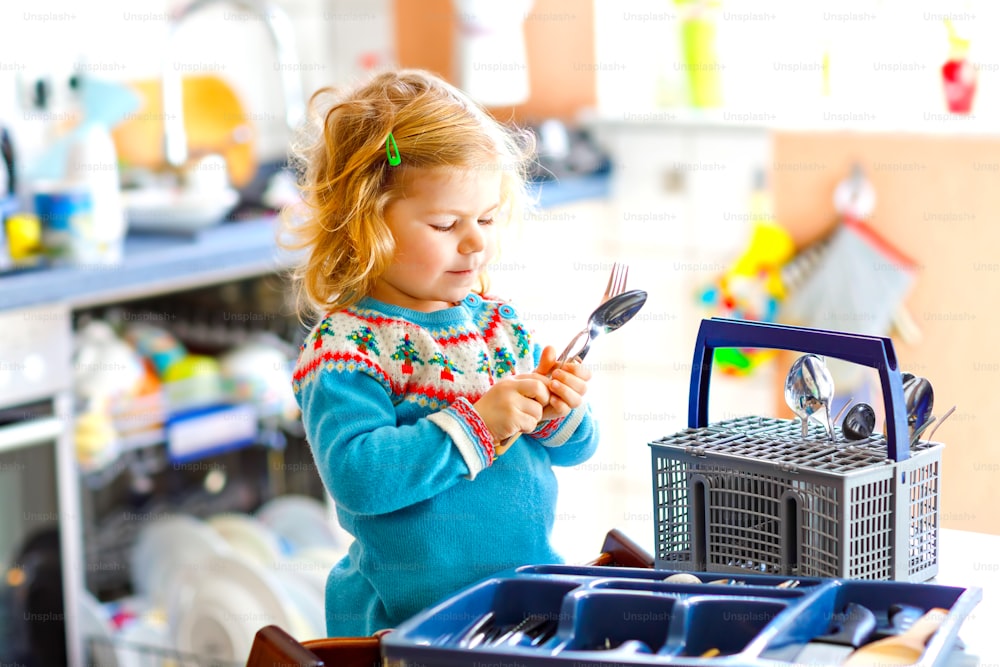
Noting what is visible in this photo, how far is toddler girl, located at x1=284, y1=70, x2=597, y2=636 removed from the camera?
Answer: 101 centimetres

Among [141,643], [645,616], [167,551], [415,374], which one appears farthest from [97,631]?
[645,616]

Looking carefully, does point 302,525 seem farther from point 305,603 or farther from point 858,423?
point 858,423

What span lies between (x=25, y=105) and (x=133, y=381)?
65 centimetres

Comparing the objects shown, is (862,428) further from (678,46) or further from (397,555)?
(678,46)

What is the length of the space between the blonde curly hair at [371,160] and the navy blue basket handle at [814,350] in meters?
0.25

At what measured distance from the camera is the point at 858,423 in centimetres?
102

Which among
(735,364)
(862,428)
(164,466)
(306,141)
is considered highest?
(306,141)

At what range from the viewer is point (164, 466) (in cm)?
259

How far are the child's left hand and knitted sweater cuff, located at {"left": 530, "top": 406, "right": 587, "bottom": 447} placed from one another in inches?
3.7

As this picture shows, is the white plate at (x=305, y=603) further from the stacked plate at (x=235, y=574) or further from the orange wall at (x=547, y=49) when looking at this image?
the orange wall at (x=547, y=49)

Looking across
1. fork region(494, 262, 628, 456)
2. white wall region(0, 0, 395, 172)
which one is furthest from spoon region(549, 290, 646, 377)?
white wall region(0, 0, 395, 172)

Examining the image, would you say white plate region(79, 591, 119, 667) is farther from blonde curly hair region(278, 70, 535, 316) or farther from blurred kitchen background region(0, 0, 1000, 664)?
blonde curly hair region(278, 70, 535, 316)

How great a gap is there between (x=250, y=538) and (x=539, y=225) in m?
0.97

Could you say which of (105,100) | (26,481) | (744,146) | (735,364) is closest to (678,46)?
(744,146)
